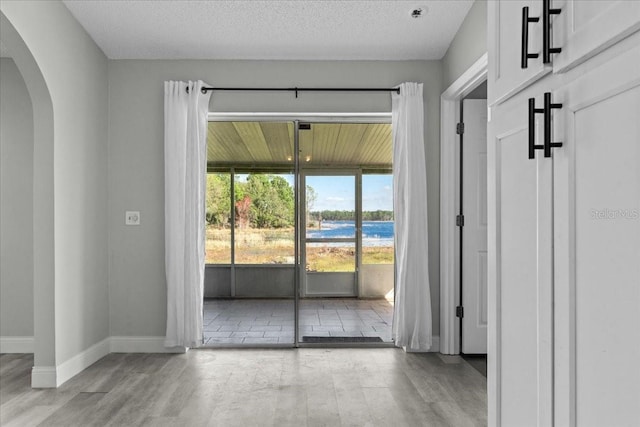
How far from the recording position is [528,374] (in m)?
1.16

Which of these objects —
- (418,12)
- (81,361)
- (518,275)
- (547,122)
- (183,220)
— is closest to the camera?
(547,122)

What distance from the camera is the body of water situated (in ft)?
14.3

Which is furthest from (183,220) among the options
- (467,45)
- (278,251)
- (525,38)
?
(525,38)

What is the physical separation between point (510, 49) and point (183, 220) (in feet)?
10.9

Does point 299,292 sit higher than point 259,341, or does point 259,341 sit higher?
point 299,292

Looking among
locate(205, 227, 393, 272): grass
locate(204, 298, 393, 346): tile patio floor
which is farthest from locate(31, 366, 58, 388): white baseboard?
locate(205, 227, 393, 272): grass

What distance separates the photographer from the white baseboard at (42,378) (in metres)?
3.21

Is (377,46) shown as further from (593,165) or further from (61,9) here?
(593,165)

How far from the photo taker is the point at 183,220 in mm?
4062

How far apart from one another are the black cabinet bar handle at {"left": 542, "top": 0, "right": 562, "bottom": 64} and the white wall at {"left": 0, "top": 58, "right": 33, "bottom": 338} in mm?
4367

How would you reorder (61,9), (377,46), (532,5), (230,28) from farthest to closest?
(377,46), (230,28), (61,9), (532,5)

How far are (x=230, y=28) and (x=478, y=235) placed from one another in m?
2.68

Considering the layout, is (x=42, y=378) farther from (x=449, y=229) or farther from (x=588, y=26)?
(x=588, y=26)

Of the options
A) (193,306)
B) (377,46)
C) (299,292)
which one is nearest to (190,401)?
(193,306)
